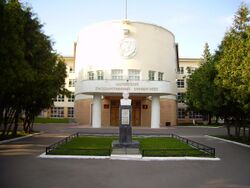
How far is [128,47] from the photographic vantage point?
50.9 m

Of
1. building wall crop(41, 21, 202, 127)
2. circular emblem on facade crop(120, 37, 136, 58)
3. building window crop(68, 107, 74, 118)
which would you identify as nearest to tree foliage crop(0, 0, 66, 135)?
building wall crop(41, 21, 202, 127)

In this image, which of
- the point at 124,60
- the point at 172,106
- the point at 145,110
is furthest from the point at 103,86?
the point at 172,106

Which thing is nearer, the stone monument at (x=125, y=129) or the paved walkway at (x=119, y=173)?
the paved walkway at (x=119, y=173)

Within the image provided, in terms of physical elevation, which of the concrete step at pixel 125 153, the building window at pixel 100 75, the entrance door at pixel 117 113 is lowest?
the concrete step at pixel 125 153

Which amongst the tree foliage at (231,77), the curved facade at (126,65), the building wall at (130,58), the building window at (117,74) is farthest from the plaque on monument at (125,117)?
the building window at (117,74)

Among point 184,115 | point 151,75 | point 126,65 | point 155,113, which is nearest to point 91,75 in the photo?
point 126,65

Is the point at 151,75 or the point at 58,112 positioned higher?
the point at 151,75

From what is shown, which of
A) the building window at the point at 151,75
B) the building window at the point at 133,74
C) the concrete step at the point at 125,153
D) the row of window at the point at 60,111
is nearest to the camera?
the concrete step at the point at 125,153

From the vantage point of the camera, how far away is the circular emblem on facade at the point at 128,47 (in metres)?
50.8

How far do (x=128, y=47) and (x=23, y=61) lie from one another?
32611 millimetres

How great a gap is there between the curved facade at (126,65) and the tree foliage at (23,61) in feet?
42.6

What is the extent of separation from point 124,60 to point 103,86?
6529 mm

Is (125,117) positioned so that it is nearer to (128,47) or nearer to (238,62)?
(238,62)

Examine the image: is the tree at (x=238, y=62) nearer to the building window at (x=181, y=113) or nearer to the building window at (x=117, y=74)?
the building window at (x=117, y=74)
